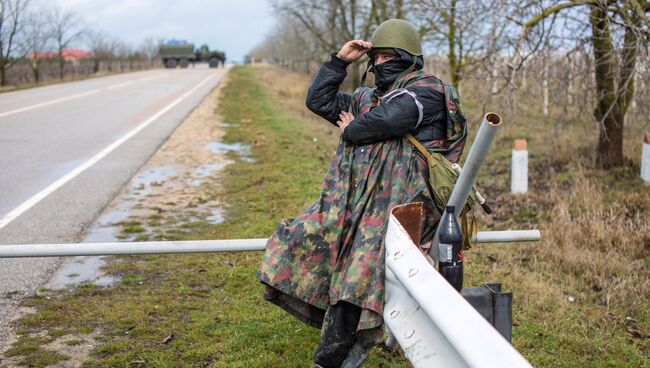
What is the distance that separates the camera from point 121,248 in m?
3.65

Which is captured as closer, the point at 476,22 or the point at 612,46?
the point at 612,46

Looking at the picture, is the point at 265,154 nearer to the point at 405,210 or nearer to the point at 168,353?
the point at 168,353

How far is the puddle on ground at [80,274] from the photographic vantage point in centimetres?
495

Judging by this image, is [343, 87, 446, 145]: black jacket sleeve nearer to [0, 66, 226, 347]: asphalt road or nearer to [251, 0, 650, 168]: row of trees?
[0, 66, 226, 347]: asphalt road

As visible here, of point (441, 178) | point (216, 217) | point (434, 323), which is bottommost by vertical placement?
point (216, 217)

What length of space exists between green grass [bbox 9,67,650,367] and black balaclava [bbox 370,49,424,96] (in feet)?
4.94

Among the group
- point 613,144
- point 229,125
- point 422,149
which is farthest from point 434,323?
point 229,125

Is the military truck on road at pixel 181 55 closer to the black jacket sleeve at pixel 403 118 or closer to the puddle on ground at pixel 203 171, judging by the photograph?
the puddle on ground at pixel 203 171

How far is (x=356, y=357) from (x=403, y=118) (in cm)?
108

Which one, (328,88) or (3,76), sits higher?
(3,76)

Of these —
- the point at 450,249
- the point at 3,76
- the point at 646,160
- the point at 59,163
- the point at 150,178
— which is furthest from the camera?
the point at 3,76

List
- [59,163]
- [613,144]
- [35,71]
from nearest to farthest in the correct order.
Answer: [59,163], [613,144], [35,71]

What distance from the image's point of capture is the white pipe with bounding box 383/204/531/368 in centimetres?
169

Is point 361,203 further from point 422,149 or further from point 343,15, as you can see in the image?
point 343,15
